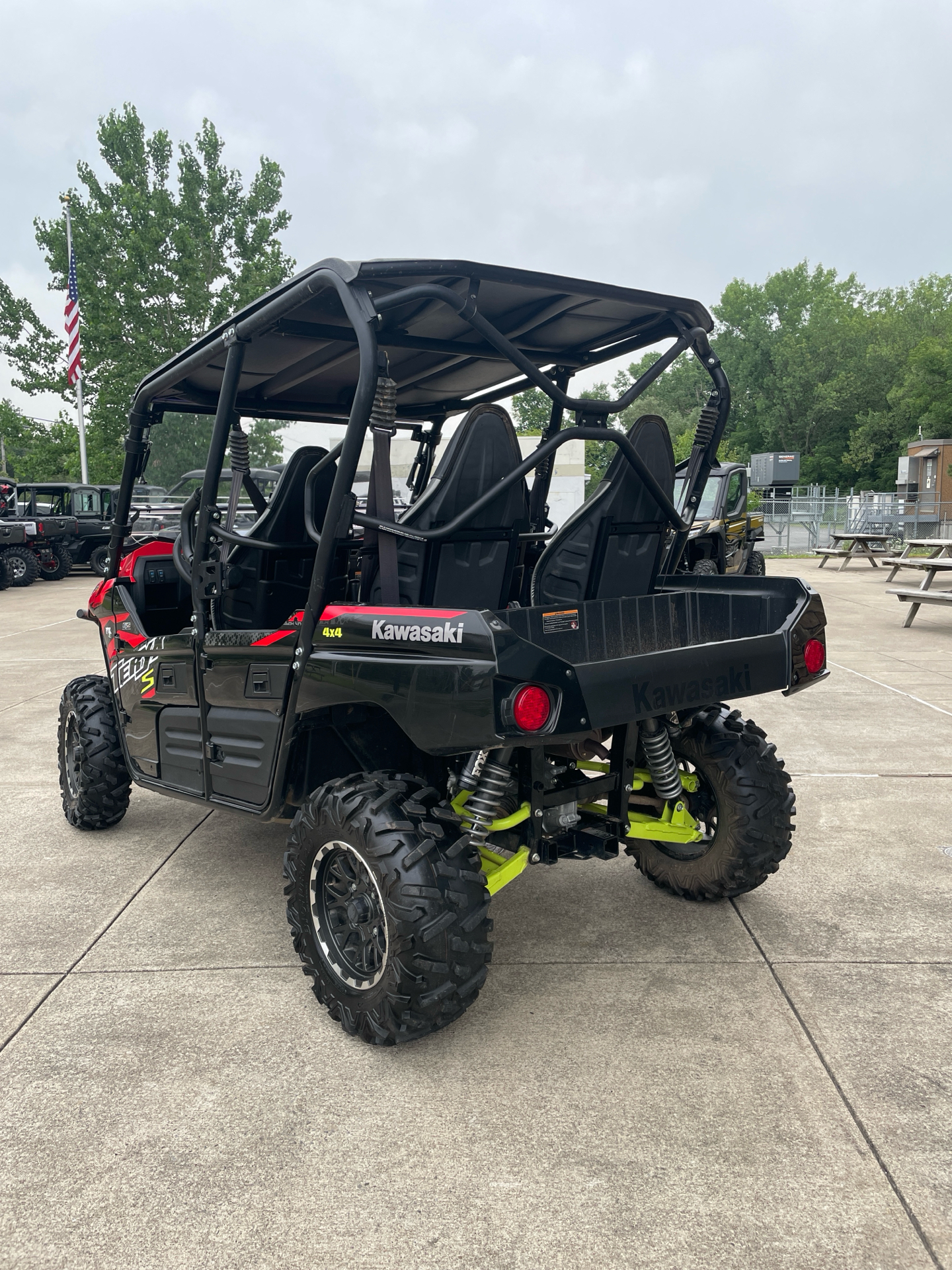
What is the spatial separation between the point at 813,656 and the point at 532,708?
119cm

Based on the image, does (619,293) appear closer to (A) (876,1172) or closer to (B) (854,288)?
(A) (876,1172)

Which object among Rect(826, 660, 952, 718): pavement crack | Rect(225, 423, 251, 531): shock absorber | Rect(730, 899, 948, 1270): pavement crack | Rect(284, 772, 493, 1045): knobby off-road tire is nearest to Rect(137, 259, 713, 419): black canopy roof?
Rect(225, 423, 251, 531): shock absorber

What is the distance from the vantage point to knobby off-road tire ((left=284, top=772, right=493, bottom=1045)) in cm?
257

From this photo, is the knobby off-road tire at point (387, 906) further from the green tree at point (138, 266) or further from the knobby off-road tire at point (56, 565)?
the green tree at point (138, 266)

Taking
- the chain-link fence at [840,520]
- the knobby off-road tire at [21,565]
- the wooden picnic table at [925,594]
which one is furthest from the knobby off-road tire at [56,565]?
the chain-link fence at [840,520]

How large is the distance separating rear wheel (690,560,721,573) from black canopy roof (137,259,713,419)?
8.78 metres

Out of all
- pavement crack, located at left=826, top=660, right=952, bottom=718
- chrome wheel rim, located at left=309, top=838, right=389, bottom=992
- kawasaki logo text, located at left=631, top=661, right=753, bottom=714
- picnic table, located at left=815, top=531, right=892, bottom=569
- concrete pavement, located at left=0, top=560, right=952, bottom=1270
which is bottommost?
concrete pavement, located at left=0, top=560, right=952, bottom=1270

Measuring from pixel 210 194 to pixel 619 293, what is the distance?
126 feet

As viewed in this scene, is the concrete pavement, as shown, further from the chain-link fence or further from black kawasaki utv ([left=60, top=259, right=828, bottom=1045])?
the chain-link fence

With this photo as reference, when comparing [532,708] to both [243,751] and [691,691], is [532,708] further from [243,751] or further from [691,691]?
[243,751]

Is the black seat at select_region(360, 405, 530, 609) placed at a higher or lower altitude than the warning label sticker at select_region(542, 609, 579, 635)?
higher

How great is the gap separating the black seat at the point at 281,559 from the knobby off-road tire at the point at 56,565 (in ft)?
58.8

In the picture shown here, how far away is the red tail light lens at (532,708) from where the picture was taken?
244cm

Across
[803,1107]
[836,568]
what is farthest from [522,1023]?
[836,568]
